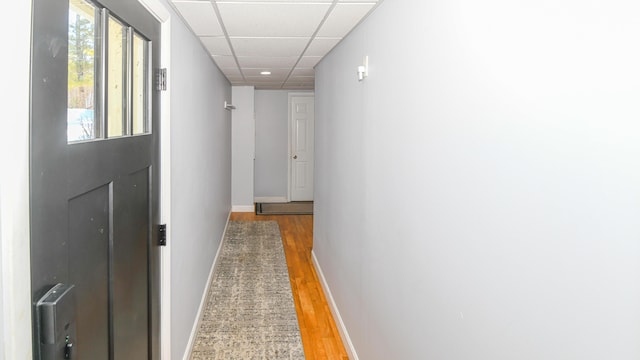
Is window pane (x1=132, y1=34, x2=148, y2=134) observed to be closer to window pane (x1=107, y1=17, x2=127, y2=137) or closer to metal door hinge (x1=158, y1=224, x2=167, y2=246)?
window pane (x1=107, y1=17, x2=127, y2=137)

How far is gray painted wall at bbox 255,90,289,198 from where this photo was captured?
28.9 ft

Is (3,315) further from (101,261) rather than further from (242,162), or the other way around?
(242,162)

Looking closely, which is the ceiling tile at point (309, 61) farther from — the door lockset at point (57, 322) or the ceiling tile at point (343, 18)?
the door lockset at point (57, 322)

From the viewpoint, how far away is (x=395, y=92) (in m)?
2.11

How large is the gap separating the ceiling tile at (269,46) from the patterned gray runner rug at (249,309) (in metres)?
2.13

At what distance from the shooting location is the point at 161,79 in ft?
6.93

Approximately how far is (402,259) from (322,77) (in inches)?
109

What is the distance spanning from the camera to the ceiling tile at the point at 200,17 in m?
2.34

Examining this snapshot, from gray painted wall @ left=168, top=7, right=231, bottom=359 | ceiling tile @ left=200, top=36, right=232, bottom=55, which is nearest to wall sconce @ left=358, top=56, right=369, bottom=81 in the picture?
gray painted wall @ left=168, top=7, right=231, bottom=359

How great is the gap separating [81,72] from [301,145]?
769cm

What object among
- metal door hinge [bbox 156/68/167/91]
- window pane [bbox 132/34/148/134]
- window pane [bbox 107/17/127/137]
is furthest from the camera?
metal door hinge [bbox 156/68/167/91]

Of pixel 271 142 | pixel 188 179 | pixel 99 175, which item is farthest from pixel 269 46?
pixel 271 142

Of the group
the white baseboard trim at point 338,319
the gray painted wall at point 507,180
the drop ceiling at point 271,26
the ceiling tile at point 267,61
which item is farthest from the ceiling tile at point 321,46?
the white baseboard trim at point 338,319

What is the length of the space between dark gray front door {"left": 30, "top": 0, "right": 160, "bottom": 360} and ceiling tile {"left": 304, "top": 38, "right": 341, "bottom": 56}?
1545 millimetres
